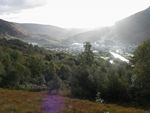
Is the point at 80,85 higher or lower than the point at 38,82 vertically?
higher

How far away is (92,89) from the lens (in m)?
21.7

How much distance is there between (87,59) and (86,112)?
37.9 m

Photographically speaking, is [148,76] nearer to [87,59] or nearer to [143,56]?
[143,56]

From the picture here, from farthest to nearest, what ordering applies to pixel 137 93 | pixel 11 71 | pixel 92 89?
1. pixel 11 71
2. pixel 92 89
3. pixel 137 93

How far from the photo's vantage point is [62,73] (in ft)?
247

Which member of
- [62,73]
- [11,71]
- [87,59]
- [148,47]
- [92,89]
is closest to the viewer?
[92,89]

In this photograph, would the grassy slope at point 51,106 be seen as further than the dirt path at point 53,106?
No

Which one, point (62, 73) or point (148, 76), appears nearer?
point (148, 76)

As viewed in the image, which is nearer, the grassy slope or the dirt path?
the grassy slope

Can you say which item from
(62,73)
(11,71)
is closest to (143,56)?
(11,71)

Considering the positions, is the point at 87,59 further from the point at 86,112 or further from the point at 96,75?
the point at 86,112

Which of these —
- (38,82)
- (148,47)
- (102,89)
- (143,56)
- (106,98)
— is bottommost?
(38,82)

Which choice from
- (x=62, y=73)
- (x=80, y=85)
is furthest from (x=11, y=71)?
(x=62, y=73)

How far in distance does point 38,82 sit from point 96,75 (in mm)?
42810
